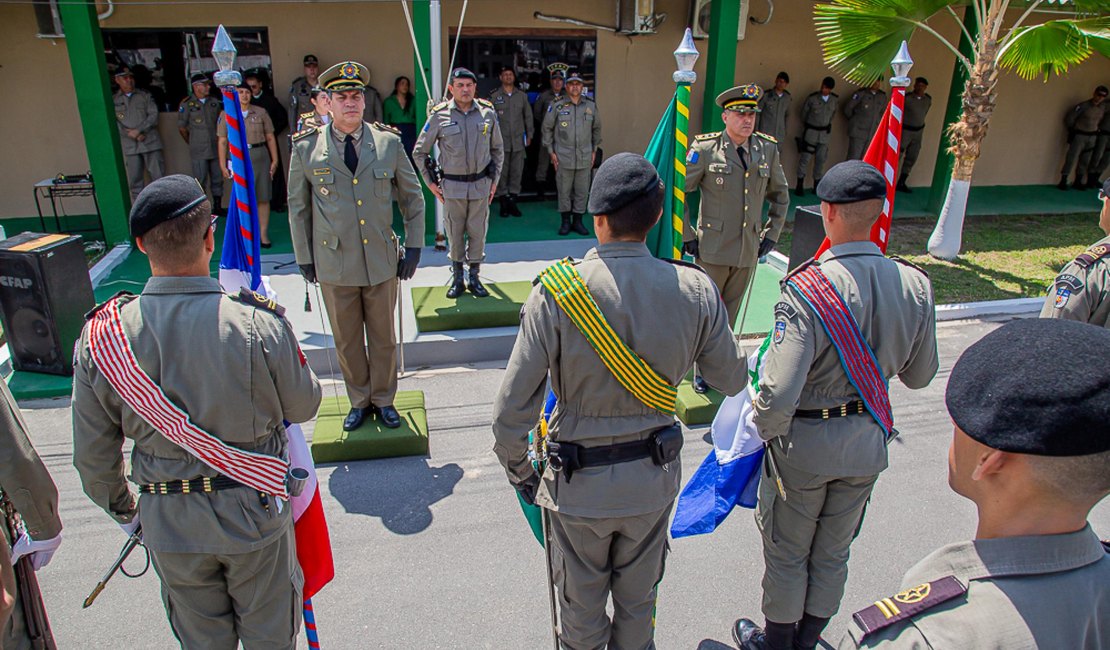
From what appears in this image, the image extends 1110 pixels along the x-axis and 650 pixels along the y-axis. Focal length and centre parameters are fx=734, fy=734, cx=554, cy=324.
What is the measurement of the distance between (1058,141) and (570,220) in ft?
32.1

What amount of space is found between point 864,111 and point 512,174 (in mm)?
5678

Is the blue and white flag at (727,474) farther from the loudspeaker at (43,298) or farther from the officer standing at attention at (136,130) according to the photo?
the officer standing at attention at (136,130)

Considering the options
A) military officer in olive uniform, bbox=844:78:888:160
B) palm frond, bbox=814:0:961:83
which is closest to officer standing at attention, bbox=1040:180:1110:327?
palm frond, bbox=814:0:961:83

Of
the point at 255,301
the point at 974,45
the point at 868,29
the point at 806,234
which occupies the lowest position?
the point at 806,234


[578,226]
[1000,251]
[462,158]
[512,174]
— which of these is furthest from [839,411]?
[1000,251]

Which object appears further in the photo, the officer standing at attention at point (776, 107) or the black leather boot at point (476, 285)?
the officer standing at attention at point (776, 107)

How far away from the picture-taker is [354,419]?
471 cm

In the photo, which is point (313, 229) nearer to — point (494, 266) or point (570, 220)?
point (494, 266)

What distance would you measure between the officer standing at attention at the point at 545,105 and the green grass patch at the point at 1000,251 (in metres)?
3.47

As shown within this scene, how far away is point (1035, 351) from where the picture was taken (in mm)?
1144

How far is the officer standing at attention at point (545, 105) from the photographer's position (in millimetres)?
9609

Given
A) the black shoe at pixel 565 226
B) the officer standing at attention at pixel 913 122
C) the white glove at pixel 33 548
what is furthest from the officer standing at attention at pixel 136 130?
the officer standing at attention at pixel 913 122

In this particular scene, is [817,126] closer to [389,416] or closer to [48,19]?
[389,416]

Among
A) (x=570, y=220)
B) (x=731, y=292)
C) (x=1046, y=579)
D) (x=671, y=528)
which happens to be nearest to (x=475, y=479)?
(x=671, y=528)
